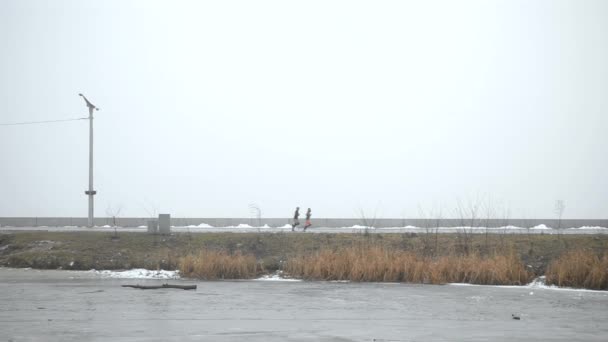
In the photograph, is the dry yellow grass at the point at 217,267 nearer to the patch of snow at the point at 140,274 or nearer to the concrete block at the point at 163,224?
the patch of snow at the point at 140,274

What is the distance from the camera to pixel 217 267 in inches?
1100

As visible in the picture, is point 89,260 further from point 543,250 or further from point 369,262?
point 543,250

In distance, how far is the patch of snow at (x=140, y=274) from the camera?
92.3ft

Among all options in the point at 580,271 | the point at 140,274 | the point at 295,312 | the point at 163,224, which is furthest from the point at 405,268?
the point at 163,224

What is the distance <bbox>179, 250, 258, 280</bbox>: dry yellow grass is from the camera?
91.3ft

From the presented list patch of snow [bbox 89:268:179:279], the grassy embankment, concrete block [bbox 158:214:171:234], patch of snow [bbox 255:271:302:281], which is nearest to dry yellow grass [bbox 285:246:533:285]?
the grassy embankment

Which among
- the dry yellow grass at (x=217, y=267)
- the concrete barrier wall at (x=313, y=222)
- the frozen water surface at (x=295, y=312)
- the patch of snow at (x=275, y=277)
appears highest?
the concrete barrier wall at (x=313, y=222)

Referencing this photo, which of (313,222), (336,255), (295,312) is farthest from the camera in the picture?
(313,222)

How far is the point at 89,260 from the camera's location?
102ft

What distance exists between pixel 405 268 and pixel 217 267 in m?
7.06

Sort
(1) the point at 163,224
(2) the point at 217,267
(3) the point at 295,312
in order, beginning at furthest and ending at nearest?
(1) the point at 163,224 < (2) the point at 217,267 < (3) the point at 295,312

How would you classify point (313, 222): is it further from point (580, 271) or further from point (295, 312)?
point (295, 312)

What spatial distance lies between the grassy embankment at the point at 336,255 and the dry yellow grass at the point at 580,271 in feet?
0.10

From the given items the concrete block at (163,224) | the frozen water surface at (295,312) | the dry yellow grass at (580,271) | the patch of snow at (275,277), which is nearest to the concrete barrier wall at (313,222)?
the concrete block at (163,224)
